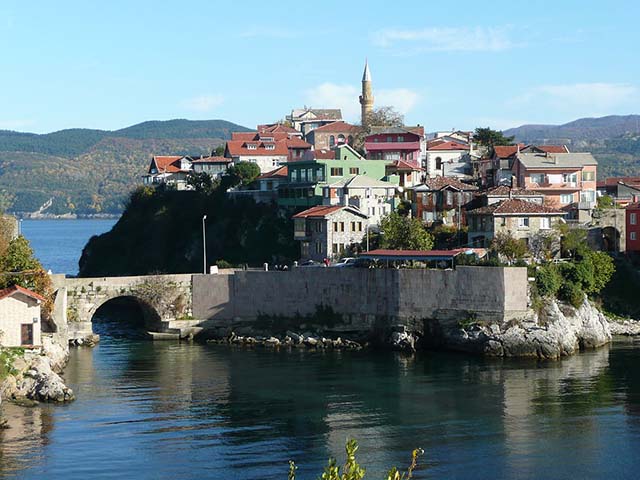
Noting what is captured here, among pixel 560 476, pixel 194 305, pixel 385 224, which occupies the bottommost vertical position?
pixel 560 476

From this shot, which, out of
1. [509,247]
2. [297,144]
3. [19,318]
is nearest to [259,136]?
[297,144]

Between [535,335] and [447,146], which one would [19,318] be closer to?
[535,335]

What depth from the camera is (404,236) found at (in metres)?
75.7

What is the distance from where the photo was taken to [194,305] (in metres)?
73.3

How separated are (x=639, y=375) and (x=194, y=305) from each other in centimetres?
2720

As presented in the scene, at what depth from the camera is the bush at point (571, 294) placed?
67875 mm

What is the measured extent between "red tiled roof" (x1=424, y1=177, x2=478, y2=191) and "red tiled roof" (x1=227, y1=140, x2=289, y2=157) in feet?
74.8

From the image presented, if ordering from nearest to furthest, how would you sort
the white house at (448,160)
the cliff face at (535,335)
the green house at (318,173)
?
the cliff face at (535,335) < the green house at (318,173) < the white house at (448,160)

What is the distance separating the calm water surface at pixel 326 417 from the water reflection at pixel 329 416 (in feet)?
0.25

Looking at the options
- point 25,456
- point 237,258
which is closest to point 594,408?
point 25,456

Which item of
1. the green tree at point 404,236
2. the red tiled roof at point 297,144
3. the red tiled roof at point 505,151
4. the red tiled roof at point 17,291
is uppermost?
the red tiled roof at point 297,144

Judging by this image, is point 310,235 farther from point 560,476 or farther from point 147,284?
point 560,476

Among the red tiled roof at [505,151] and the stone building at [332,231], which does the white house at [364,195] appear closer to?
the stone building at [332,231]

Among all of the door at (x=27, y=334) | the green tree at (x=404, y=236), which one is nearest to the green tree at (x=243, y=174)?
the green tree at (x=404, y=236)
